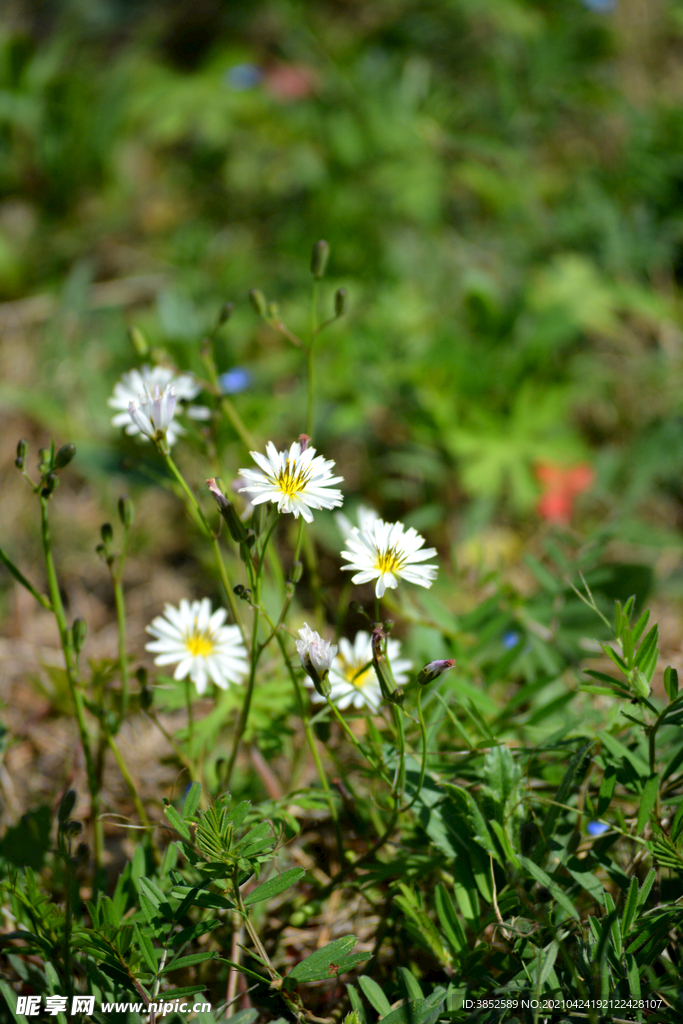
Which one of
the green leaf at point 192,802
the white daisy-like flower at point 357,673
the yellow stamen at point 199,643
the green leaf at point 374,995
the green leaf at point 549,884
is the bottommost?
the green leaf at point 374,995

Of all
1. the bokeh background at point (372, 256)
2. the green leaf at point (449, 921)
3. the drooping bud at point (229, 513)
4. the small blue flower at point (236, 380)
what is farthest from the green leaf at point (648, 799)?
the small blue flower at point (236, 380)

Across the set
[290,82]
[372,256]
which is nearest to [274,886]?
[372,256]

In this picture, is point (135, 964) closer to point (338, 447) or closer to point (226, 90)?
point (338, 447)

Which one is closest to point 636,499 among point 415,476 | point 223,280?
point 415,476

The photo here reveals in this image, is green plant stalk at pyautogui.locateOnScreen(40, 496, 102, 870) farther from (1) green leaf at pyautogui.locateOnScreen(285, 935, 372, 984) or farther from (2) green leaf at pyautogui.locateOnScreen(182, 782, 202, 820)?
(1) green leaf at pyautogui.locateOnScreen(285, 935, 372, 984)

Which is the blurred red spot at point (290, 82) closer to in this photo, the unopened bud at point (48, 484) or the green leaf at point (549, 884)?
the unopened bud at point (48, 484)

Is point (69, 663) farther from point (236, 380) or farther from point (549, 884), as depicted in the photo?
point (236, 380)

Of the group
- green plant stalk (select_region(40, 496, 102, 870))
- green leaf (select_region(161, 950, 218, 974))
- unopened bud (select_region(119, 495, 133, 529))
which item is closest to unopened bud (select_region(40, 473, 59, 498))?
green plant stalk (select_region(40, 496, 102, 870))
